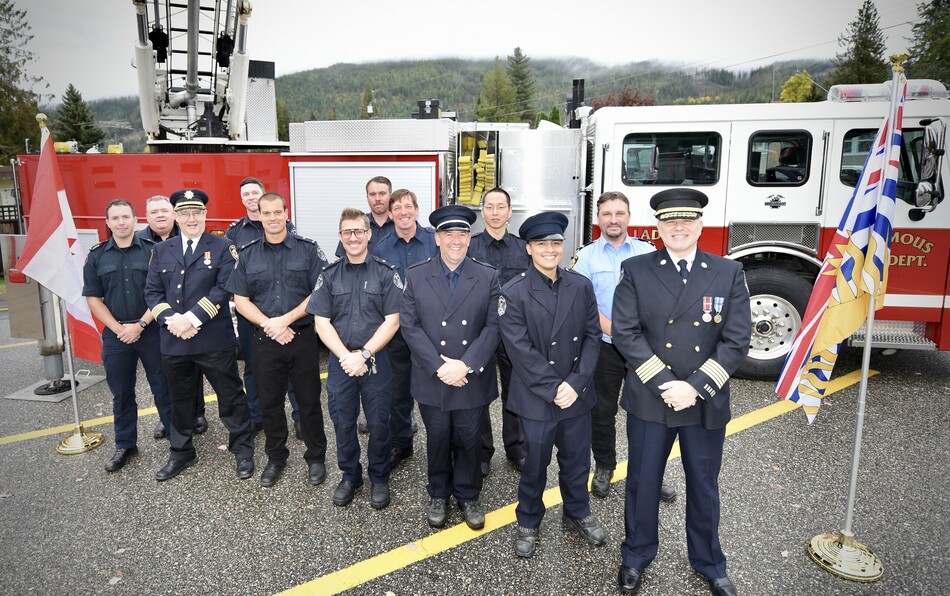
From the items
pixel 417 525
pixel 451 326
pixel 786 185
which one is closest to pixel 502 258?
pixel 451 326

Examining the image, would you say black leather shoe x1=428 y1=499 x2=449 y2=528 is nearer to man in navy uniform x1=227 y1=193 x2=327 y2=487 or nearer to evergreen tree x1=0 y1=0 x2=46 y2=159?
man in navy uniform x1=227 y1=193 x2=327 y2=487

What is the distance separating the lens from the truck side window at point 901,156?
5352 mm

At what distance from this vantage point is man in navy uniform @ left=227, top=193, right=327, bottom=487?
3861 millimetres

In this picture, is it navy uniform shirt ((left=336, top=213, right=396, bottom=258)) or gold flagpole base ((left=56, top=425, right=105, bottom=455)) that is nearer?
gold flagpole base ((left=56, top=425, right=105, bottom=455))

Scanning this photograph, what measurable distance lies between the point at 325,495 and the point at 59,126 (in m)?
64.9

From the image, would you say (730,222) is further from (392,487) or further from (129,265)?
(129,265)

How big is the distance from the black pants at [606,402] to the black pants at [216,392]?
252 centimetres

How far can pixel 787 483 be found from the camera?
3949 millimetres

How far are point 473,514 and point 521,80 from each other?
90.5 meters

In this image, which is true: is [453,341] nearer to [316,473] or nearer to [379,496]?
[379,496]

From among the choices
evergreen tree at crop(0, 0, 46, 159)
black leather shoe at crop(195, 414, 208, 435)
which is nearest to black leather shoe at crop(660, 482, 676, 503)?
black leather shoe at crop(195, 414, 208, 435)

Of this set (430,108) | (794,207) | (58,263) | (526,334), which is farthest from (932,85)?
(58,263)

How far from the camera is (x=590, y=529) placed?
10.8ft

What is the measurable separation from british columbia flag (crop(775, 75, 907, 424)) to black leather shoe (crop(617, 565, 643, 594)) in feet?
4.18
